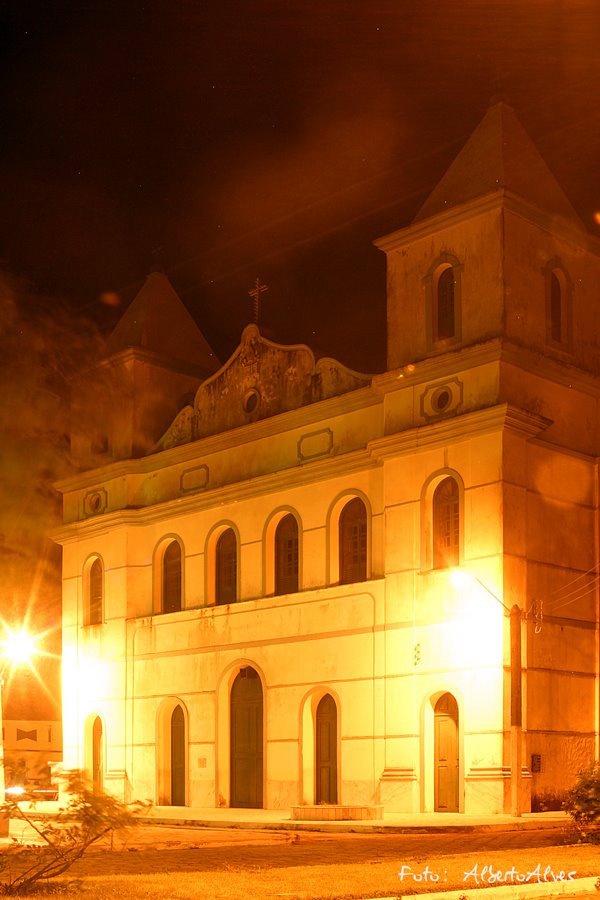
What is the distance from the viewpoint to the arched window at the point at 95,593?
1419 inches

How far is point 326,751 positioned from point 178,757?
542 centimetres

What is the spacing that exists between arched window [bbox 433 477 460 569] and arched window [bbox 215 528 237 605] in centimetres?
707

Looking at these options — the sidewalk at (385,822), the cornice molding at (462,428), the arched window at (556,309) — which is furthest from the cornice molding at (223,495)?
the sidewalk at (385,822)

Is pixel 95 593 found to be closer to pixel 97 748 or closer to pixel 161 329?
pixel 97 748

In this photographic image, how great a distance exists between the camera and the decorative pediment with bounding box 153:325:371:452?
30.9 metres

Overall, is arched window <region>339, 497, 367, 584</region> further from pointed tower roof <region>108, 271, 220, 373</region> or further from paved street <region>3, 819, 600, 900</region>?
pointed tower roof <region>108, 271, 220, 373</region>

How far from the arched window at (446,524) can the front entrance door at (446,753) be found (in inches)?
111

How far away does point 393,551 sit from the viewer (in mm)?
27625

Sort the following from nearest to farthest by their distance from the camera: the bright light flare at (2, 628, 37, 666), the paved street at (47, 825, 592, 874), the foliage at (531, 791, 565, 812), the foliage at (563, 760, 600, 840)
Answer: the paved street at (47, 825, 592, 874) < the foliage at (563, 760, 600, 840) < the foliage at (531, 791, 565, 812) < the bright light flare at (2, 628, 37, 666)

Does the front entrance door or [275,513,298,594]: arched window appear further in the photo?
[275,513,298,594]: arched window

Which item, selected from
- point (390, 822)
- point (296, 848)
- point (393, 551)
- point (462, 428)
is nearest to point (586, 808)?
point (296, 848)

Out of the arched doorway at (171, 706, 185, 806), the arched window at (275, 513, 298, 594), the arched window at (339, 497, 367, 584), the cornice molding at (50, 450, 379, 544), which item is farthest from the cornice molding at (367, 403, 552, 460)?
the arched doorway at (171, 706, 185, 806)

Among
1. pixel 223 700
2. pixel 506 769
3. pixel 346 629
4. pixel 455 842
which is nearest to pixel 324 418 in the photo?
pixel 346 629

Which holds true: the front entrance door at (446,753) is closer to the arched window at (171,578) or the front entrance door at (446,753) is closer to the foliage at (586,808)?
the foliage at (586,808)
